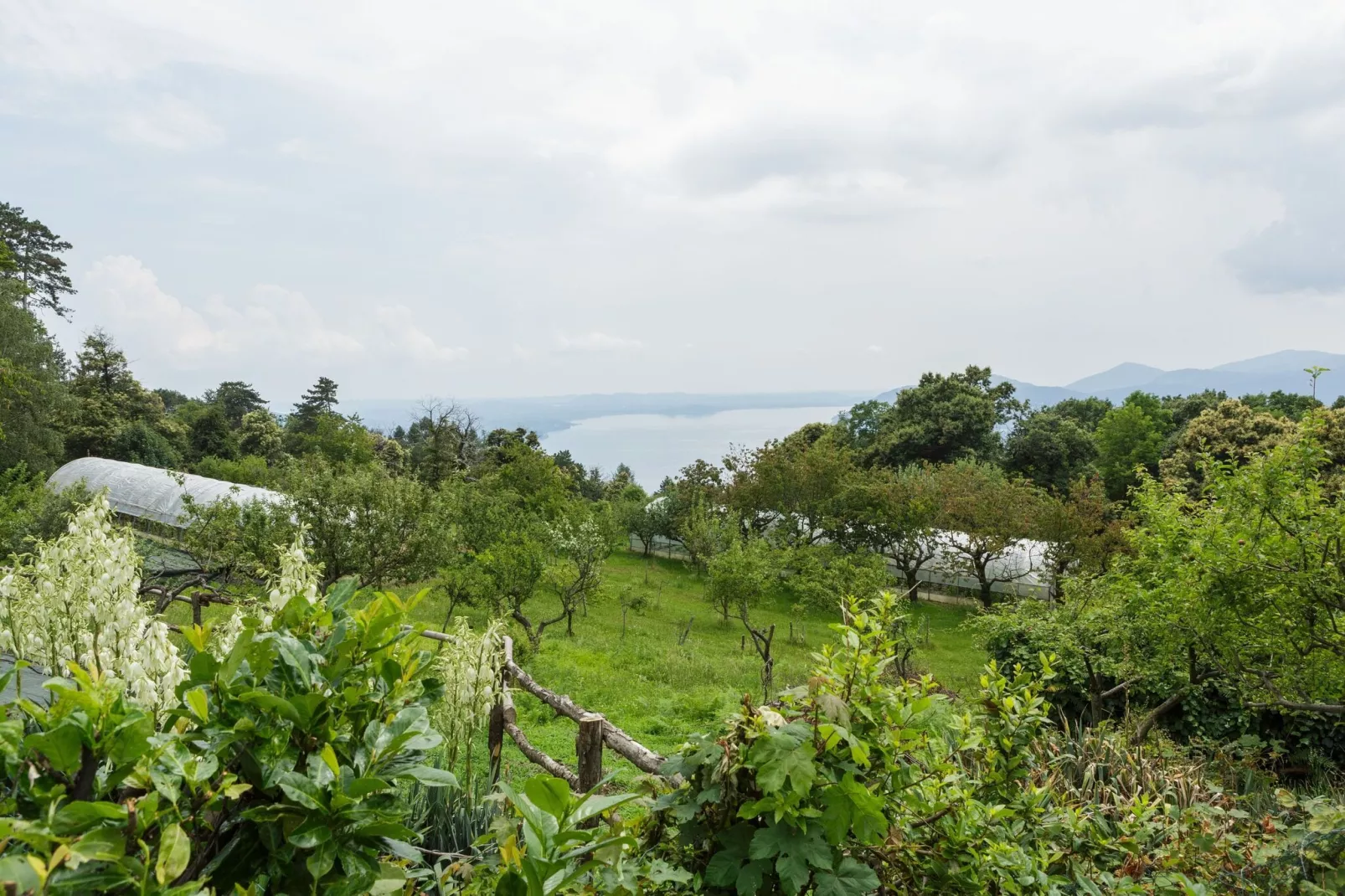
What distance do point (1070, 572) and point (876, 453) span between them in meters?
14.5

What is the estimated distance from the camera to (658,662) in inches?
537

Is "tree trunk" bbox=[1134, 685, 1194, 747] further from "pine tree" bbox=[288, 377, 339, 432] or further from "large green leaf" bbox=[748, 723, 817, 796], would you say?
"pine tree" bbox=[288, 377, 339, 432]

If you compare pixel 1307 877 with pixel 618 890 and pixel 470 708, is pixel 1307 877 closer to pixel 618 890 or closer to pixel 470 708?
pixel 618 890

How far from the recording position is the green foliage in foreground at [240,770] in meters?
0.97

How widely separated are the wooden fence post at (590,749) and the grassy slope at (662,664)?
373mm

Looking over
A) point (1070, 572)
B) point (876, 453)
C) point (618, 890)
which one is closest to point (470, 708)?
point (618, 890)

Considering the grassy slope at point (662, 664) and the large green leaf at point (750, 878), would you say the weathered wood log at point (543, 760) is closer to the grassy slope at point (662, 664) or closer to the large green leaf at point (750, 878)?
the grassy slope at point (662, 664)

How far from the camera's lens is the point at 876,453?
35.1m

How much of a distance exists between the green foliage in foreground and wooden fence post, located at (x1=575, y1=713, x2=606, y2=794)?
3.48 m

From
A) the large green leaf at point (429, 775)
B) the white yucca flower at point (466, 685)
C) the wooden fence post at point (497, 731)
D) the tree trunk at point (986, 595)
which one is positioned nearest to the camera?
the large green leaf at point (429, 775)

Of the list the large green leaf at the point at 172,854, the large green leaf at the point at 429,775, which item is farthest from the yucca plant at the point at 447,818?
the large green leaf at the point at 172,854

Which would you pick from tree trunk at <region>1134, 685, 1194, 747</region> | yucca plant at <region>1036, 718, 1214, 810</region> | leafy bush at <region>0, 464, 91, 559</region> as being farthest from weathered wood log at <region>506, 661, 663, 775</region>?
leafy bush at <region>0, 464, 91, 559</region>

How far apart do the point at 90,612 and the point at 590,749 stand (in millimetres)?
2904

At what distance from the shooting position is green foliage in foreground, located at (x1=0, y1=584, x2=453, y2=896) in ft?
3.18
